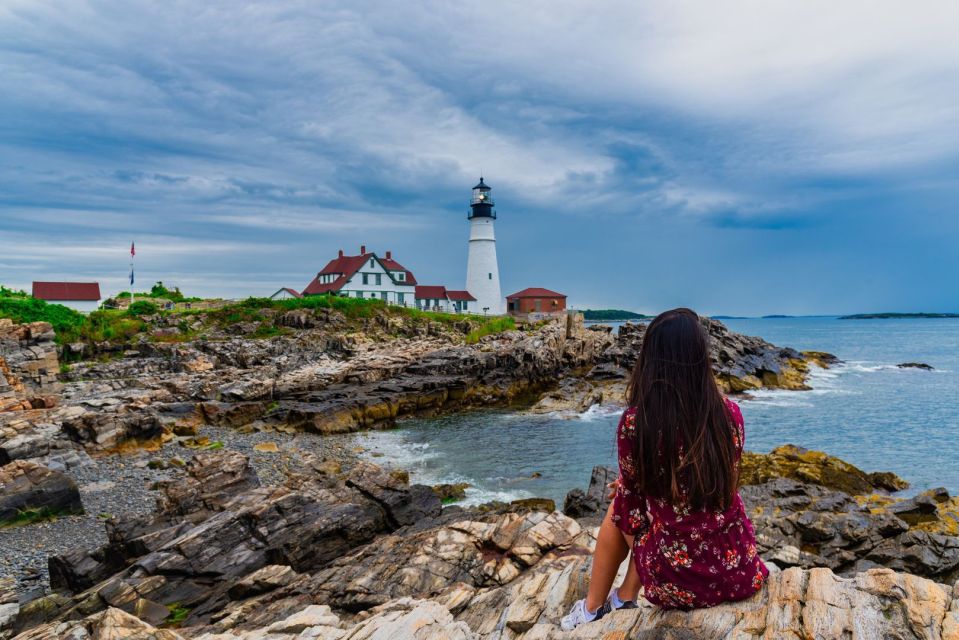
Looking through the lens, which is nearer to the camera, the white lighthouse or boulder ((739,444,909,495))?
boulder ((739,444,909,495))

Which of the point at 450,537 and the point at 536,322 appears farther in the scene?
the point at 536,322

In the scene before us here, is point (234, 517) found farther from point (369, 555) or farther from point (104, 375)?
point (104, 375)

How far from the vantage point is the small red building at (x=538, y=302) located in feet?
246

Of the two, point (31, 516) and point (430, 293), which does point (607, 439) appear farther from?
point (430, 293)

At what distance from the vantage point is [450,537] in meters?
8.65

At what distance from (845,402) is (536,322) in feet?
106

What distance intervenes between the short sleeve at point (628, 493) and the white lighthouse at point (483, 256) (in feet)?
223

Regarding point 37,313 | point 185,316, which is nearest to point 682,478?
point 37,313

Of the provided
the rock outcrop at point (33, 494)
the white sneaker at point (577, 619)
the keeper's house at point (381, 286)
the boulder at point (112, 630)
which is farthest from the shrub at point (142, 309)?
the white sneaker at point (577, 619)

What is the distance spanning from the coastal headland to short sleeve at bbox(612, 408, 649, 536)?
2.15 feet

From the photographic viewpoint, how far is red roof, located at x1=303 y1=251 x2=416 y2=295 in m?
66.4

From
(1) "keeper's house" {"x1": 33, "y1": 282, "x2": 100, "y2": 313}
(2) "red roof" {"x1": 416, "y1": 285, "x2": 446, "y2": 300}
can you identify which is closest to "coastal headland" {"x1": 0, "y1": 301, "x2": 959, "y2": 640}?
(1) "keeper's house" {"x1": 33, "y1": 282, "x2": 100, "y2": 313}

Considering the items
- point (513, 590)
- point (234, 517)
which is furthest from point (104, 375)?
point (513, 590)

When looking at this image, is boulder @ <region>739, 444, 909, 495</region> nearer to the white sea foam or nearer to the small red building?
the white sea foam
